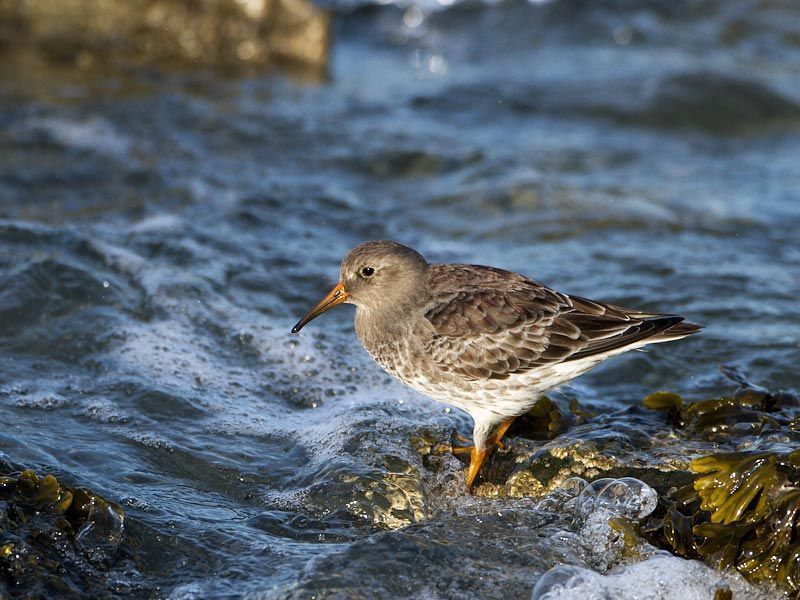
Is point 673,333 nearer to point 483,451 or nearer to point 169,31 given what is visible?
point 483,451

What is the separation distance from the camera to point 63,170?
995 centimetres

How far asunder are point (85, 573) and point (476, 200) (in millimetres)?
6443

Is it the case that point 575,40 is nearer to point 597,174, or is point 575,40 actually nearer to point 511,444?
point 597,174

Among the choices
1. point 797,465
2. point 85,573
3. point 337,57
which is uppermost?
point 337,57

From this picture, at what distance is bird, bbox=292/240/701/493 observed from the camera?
545cm

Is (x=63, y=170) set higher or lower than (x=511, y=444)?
higher

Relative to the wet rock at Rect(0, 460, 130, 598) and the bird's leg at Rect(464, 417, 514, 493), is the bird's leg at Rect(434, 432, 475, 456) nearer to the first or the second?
the bird's leg at Rect(464, 417, 514, 493)

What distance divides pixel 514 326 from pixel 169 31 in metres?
9.38

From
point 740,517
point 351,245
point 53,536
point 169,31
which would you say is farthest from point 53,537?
point 169,31

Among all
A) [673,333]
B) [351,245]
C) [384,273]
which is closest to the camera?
[673,333]

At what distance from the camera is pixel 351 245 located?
356 inches

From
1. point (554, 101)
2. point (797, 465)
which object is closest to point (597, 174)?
point (554, 101)

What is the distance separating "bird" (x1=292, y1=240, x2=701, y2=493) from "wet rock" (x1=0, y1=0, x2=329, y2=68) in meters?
8.53

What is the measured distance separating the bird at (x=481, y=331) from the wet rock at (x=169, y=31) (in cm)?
853
